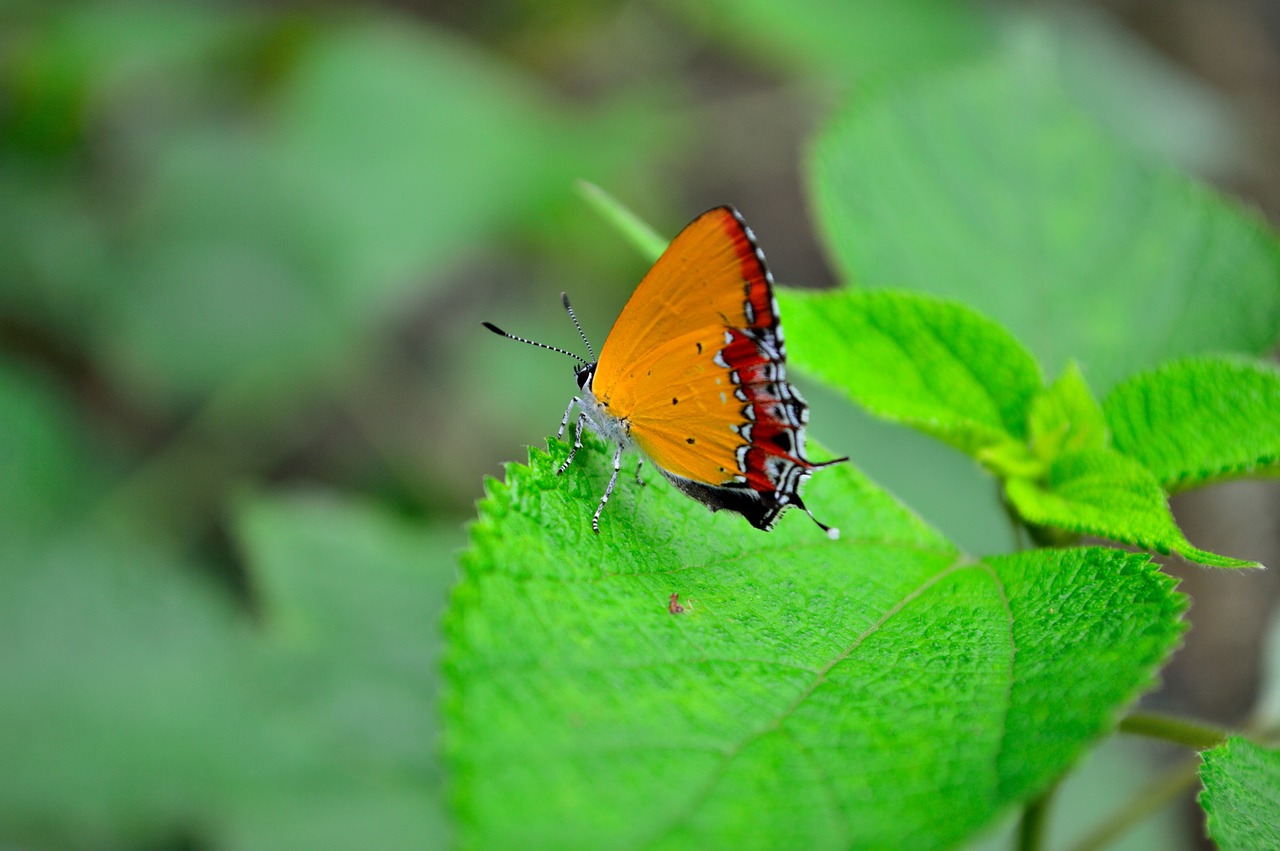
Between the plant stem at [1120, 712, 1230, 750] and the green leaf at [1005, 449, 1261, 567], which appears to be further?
the plant stem at [1120, 712, 1230, 750]

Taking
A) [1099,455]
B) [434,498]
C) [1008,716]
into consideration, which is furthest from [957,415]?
[434,498]

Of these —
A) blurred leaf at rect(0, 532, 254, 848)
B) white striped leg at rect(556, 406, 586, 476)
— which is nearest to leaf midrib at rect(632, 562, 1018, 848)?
white striped leg at rect(556, 406, 586, 476)

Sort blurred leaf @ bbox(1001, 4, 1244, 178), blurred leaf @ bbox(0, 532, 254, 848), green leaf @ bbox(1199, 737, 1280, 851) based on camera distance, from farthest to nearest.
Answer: blurred leaf @ bbox(1001, 4, 1244, 178) → blurred leaf @ bbox(0, 532, 254, 848) → green leaf @ bbox(1199, 737, 1280, 851)

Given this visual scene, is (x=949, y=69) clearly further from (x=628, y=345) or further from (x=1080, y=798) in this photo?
(x=1080, y=798)

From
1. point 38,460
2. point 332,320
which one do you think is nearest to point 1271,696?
point 332,320

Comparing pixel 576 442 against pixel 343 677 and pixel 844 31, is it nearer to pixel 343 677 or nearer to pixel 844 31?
pixel 343 677

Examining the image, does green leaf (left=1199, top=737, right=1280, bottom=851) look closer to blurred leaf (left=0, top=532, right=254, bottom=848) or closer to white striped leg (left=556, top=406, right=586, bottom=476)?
white striped leg (left=556, top=406, right=586, bottom=476)

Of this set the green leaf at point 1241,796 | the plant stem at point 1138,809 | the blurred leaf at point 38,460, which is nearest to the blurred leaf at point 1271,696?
the plant stem at point 1138,809

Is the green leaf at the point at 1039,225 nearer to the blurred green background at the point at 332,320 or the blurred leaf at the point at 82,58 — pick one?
the blurred green background at the point at 332,320
